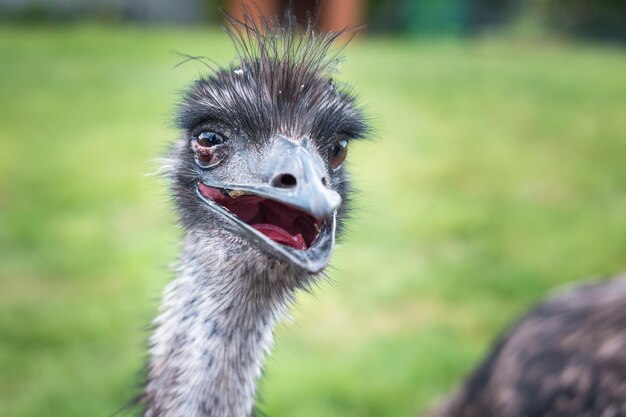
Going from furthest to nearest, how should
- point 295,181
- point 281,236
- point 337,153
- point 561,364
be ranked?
point 561,364
point 337,153
point 281,236
point 295,181

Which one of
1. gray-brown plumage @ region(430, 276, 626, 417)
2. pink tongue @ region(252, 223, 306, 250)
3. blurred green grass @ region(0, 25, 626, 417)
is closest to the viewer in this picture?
pink tongue @ region(252, 223, 306, 250)

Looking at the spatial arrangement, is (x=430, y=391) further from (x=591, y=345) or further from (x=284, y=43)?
(x=284, y=43)

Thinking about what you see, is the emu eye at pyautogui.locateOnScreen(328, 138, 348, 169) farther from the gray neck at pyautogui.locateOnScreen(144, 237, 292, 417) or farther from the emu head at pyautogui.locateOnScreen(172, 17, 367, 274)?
the gray neck at pyautogui.locateOnScreen(144, 237, 292, 417)

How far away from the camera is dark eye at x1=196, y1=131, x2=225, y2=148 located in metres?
1.64

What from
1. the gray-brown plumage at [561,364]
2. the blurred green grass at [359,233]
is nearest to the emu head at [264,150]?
the blurred green grass at [359,233]

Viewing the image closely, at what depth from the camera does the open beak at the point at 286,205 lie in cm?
141

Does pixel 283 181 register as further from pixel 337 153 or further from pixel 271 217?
pixel 337 153

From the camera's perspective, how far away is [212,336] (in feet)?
5.35

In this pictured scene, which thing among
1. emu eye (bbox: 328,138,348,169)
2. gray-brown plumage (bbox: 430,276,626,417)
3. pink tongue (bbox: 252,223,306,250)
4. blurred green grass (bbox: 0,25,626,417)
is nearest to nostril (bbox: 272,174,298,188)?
pink tongue (bbox: 252,223,306,250)

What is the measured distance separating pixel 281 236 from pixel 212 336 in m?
0.23

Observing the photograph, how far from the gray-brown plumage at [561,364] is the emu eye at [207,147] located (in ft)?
3.17

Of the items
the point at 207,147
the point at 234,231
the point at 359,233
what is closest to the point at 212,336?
the point at 234,231

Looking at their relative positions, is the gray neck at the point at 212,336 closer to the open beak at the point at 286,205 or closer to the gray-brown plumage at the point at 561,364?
the open beak at the point at 286,205

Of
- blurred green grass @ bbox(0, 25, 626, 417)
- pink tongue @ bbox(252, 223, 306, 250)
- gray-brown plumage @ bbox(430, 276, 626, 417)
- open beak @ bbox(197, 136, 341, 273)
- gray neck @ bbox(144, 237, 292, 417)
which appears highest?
Answer: open beak @ bbox(197, 136, 341, 273)
